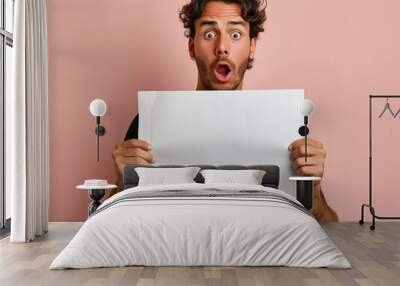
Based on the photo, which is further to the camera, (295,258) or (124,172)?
(124,172)

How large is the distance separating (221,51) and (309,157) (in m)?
1.57

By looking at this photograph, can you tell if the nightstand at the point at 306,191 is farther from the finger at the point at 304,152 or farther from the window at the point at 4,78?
the window at the point at 4,78

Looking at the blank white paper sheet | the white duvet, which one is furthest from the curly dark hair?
the white duvet

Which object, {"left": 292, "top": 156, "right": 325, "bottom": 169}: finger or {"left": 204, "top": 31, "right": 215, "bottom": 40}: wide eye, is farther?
{"left": 204, "top": 31, "right": 215, "bottom": 40}: wide eye

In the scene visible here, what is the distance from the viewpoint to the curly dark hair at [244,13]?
22.9 ft

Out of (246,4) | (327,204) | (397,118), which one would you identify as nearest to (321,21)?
(246,4)

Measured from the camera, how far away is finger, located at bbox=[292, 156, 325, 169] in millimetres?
6789

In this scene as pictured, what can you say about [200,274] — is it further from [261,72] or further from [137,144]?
[261,72]

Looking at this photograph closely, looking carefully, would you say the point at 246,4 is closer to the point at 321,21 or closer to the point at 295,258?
the point at 321,21

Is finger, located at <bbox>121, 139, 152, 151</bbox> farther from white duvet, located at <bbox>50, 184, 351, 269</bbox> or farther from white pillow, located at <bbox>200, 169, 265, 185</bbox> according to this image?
white duvet, located at <bbox>50, 184, 351, 269</bbox>

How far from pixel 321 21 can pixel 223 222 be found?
3495 millimetres

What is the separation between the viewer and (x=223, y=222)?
14.5 feet

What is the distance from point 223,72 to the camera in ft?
23.0

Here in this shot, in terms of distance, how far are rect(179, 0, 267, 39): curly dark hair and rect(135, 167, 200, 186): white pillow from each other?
1685 mm
